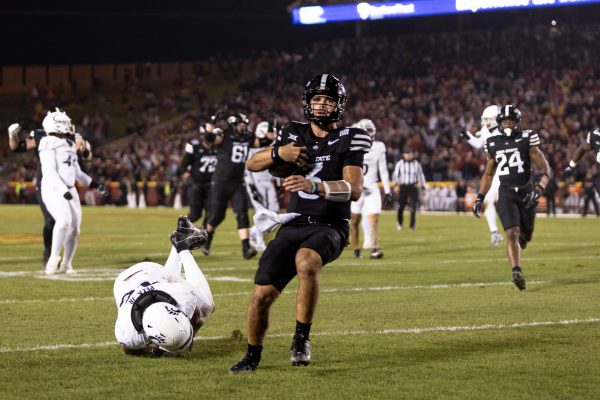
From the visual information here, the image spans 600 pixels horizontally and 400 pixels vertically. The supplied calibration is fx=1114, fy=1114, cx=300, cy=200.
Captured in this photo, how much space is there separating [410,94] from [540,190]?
28.9 meters

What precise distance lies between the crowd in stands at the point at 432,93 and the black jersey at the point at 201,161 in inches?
662

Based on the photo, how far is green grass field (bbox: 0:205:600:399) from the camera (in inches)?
236

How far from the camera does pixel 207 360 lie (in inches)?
272

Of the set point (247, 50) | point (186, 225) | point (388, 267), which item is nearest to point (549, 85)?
point (247, 50)

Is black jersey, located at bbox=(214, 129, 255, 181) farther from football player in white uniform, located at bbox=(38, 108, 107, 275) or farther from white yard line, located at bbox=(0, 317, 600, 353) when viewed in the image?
white yard line, located at bbox=(0, 317, 600, 353)

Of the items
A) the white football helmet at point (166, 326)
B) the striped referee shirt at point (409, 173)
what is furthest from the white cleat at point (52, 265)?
the striped referee shirt at point (409, 173)

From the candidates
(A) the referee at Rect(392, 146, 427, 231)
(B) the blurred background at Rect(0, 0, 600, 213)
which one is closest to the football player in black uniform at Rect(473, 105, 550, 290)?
(A) the referee at Rect(392, 146, 427, 231)

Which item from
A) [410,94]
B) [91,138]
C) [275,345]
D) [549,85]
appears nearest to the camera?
[275,345]

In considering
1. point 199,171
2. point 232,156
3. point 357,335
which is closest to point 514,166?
point 357,335

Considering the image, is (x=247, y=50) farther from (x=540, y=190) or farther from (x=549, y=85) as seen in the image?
(x=540, y=190)

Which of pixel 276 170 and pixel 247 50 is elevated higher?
pixel 247 50

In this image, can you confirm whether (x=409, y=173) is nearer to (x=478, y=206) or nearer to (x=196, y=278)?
(x=478, y=206)

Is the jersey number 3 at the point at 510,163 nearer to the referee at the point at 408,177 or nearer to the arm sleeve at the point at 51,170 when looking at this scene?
the arm sleeve at the point at 51,170

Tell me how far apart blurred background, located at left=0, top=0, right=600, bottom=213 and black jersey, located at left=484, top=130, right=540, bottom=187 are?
61.9 feet
